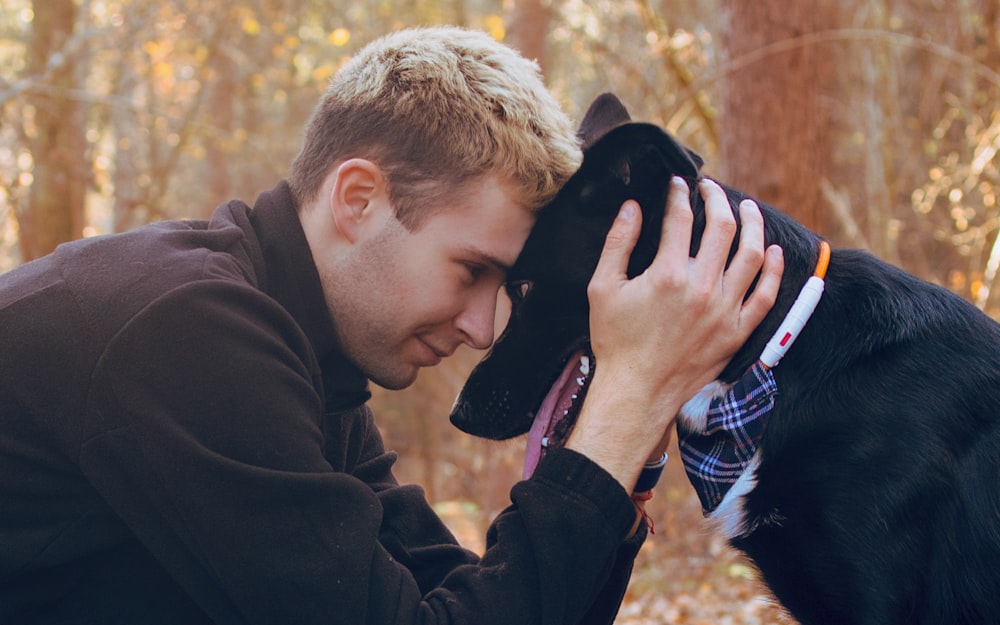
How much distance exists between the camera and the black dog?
5.76 feet

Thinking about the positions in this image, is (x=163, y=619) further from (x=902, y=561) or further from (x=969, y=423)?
(x=969, y=423)

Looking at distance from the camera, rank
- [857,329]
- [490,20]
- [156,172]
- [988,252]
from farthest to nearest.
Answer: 1. [156,172]
2. [490,20]
3. [988,252]
4. [857,329]

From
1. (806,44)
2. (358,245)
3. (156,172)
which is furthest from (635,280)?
(156,172)

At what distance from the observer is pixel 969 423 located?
180cm

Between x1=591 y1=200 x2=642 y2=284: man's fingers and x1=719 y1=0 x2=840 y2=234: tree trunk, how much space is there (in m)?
3.35

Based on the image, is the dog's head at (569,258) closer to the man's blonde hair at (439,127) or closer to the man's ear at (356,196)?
the man's blonde hair at (439,127)

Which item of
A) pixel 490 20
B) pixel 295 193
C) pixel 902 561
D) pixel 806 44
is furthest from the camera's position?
pixel 490 20

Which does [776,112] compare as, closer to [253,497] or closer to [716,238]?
[716,238]

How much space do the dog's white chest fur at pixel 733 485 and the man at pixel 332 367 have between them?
62 millimetres

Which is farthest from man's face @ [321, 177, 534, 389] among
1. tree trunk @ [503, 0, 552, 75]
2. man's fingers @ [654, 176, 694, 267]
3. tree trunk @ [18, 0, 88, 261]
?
tree trunk @ [18, 0, 88, 261]

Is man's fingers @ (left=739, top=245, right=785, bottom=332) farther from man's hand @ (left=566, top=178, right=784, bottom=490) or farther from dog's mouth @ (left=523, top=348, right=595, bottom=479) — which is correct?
dog's mouth @ (left=523, top=348, right=595, bottom=479)

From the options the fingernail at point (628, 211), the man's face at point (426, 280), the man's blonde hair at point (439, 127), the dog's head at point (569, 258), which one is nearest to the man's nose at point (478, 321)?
the man's face at point (426, 280)

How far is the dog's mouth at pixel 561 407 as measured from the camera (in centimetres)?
227

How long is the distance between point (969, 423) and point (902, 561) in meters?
0.30
